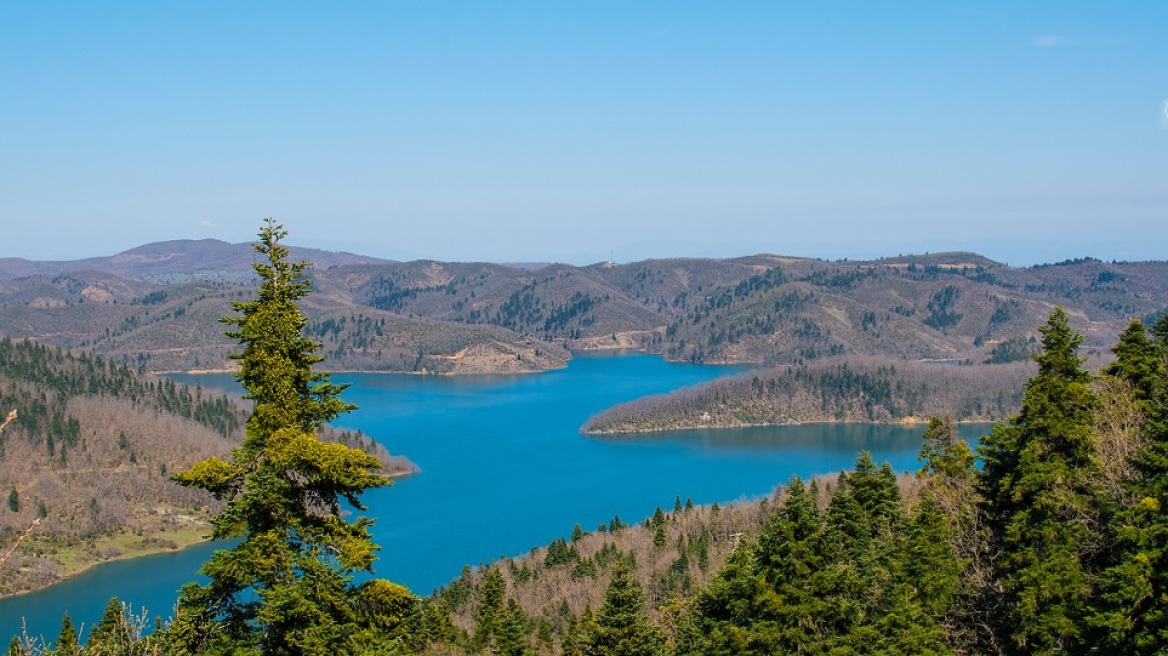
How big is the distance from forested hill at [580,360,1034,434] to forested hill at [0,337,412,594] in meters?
51.7

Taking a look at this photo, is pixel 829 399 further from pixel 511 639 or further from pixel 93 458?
pixel 511 639

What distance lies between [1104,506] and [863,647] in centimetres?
559

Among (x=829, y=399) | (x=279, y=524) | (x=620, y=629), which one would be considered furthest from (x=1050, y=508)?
(x=829, y=399)

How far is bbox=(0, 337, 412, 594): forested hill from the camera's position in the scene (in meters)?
83.2

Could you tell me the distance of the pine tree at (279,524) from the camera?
34.0ft

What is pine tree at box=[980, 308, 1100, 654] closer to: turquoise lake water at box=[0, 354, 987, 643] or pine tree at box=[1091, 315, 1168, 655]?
pine tree at box=[1091, 315, 1168, 655]

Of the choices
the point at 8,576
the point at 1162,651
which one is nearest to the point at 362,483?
the point at 1162,651

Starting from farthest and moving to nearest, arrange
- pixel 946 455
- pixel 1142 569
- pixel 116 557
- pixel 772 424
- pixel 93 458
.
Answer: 1. pixel 772 424
2. pixel 93 458
3. pixel 116 557
4. pixel 946 455
5. pixel 1142 569

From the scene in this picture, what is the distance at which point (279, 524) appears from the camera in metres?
10.7

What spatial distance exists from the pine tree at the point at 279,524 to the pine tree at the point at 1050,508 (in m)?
14.2

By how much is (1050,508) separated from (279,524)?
51.4 feet

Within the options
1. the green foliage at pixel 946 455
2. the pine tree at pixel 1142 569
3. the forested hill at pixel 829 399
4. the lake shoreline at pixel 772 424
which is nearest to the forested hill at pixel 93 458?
the lake shoreline at pixel 772 424

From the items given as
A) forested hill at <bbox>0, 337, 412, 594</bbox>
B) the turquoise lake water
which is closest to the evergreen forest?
the turquoise lake water

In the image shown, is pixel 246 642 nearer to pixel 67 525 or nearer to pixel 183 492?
pixel 67 525
